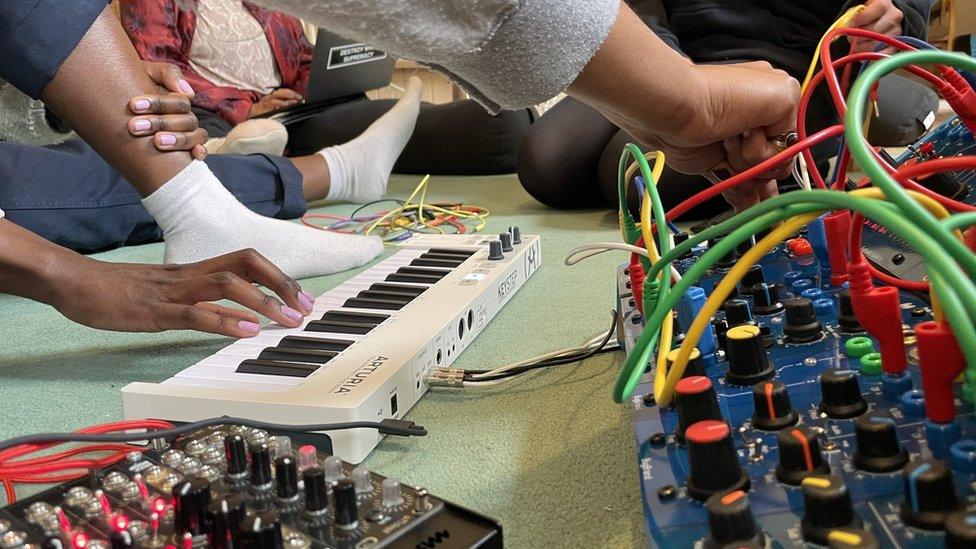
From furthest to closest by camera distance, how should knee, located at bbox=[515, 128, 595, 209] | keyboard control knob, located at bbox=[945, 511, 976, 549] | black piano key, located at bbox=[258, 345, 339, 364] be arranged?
Result: knee, located at bbox=[515, 128, 595, 209]
black piano key, located at bbox=[258, 345, 339, 364]
keyboard control knob, located at bbox=[945, 511, 976, 549]

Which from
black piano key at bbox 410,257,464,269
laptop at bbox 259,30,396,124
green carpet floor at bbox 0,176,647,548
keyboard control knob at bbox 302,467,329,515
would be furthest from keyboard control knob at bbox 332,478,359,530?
laptop at bbox 259,30,396,124

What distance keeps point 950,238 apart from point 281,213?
1.70 metres

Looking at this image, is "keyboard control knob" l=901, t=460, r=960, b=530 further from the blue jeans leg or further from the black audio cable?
the blue jeans leg

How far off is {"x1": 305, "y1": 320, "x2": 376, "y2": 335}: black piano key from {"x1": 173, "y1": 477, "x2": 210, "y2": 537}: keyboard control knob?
0.41 meters

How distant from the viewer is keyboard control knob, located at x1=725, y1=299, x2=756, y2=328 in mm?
597

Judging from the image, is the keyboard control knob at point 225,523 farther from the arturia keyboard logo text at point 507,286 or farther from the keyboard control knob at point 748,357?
the arturia keyboard logo text at point 507,286

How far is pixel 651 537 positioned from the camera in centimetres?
39

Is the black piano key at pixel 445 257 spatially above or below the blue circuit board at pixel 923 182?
below

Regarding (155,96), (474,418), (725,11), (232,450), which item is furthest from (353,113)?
(232,450)

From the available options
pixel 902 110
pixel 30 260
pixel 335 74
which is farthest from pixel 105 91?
pixel 335 74

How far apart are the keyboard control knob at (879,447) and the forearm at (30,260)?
0.87 meters

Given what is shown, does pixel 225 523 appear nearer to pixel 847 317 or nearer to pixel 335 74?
pixel 847 317

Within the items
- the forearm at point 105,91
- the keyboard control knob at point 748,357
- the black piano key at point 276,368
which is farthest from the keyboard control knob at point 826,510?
the forearm at point 105,91

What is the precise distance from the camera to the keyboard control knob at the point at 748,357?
0.51 meters
